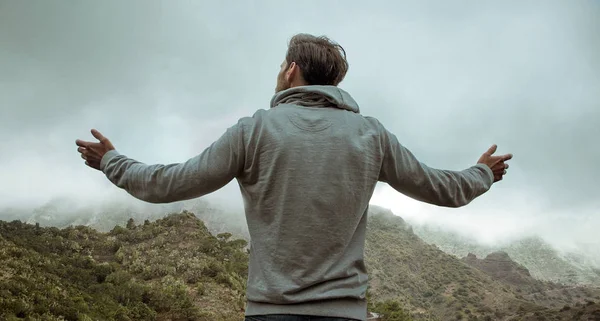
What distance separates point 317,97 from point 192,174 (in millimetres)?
496

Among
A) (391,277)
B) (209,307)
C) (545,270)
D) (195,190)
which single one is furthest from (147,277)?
(545,270)

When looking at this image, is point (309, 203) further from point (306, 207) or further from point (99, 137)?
point (99, 137)

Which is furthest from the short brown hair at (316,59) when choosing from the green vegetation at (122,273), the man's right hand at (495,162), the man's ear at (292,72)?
the green vegetation at (122,273)

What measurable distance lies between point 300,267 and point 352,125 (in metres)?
0.49

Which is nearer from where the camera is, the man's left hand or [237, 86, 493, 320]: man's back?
[237, 86, 493, 320]: man's back

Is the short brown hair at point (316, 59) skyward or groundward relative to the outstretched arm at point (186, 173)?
skyward

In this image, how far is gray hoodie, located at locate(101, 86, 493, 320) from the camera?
1374 millimetres

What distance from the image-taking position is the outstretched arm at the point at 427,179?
63.6 inches

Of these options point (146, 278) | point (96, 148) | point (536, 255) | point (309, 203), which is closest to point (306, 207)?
point (309, 203)

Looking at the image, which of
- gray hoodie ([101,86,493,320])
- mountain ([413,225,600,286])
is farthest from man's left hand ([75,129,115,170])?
mountain ([413,225,600,286])

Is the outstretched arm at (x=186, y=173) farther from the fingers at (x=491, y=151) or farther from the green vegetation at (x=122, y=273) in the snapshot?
the green vegetation at (x=122, y=273)

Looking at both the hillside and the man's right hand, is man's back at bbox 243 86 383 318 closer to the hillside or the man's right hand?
Result: the man's right hand

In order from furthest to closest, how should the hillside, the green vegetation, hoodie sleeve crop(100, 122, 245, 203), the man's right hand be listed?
1. the hillside
2. the green vegetation
3. the man's right hand
4. hoodie sleeve crop(100, 122, 245, 203)

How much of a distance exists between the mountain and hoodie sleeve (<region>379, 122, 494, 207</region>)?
6233 cm
